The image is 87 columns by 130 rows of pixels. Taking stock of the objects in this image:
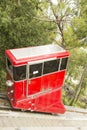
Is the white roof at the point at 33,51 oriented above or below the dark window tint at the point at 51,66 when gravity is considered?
above

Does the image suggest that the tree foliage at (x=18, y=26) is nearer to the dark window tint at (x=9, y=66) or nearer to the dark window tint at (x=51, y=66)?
the dark window tint at (x=9, y=66)

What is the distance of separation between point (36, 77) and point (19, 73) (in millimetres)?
634

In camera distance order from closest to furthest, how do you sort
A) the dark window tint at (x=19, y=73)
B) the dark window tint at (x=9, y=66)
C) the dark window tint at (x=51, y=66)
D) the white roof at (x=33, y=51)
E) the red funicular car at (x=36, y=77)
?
the dark window tint at (x=19, y=73)
the red funicular car at (x=36, y=77)
the white roof at (x=33, y=51)
the dark window tint at (x=9, y=66)
the dark window tint at (x=51, y=66)

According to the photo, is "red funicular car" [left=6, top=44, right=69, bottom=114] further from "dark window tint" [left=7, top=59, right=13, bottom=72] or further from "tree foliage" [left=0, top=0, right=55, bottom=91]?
"tree foliage" [left=0, top=0, right=55, bottom=91]

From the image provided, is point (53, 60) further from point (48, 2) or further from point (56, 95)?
point (48, 2)

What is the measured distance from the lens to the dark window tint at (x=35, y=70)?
19.8ft

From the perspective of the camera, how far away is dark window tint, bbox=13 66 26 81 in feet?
19.1

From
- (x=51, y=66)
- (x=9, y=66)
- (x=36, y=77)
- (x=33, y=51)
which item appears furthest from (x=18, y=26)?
(x=36, y=77)

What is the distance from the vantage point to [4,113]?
625cm

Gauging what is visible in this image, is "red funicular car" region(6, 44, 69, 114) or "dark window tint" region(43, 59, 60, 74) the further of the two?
"dark window tint" region(43, 59, 60, 74)

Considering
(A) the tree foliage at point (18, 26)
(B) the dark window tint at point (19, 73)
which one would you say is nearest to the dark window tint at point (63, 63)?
(B) the dark window tint at point (19, 73)

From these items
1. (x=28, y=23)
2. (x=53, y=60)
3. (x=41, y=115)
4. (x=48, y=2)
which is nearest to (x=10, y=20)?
(x=28, y=23)

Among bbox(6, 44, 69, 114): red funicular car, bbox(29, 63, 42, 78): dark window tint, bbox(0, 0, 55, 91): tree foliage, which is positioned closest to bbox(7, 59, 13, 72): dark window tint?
bbox(6, 44, 69, 114): red funicular car

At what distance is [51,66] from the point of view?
21.1 ft
